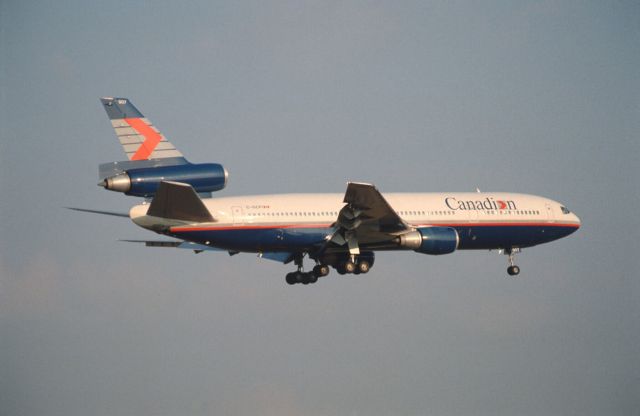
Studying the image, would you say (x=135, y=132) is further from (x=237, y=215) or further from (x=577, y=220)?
(x=577, y=220)

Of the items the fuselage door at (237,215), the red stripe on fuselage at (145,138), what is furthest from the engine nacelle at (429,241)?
the red stripe on fuselage at (145,138)

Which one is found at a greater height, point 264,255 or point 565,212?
point 565,212

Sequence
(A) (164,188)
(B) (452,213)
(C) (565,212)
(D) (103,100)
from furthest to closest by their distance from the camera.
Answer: (C) (565,212) → (B) (452,213) → (D) (103,100) → (A) (164,188)

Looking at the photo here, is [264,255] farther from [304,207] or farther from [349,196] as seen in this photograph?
[349,196]

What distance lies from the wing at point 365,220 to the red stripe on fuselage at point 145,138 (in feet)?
34.5

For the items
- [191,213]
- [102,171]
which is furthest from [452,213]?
[102,171]

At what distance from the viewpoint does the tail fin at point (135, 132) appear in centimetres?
4719

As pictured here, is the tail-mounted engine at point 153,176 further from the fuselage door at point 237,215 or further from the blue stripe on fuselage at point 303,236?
the blue stripe on fuselage at point 303,236

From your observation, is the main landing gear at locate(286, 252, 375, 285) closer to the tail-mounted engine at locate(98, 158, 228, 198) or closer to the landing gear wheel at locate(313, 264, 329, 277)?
the landing gear wheel at locate(313, 264, 329, 277)

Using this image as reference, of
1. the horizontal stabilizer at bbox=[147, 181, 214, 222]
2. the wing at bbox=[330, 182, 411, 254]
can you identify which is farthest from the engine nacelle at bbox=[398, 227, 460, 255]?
the horizontal stabilizer at bbox=[147, 181, 214, 222]

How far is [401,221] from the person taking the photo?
4941 cm

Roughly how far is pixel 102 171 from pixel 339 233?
1330cm

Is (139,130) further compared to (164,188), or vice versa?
(139,130)

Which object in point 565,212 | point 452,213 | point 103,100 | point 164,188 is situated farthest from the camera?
point 565,212
